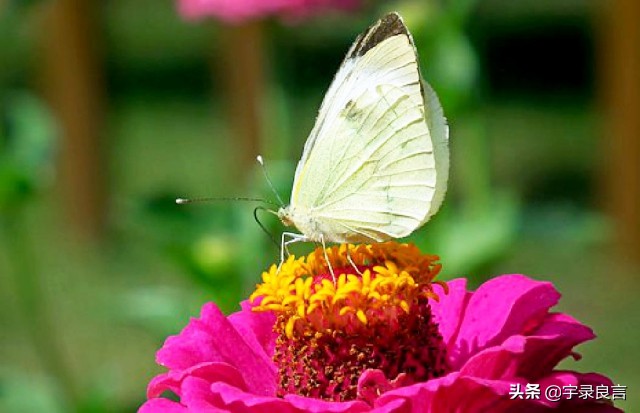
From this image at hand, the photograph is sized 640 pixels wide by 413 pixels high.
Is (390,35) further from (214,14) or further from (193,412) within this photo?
(214,14)

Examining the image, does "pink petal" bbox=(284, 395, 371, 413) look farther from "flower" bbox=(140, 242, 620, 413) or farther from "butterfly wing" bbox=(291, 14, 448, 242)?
"butterfly wing" bbox=(291, 14, 448, 242)

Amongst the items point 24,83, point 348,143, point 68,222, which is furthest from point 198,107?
point 348,143

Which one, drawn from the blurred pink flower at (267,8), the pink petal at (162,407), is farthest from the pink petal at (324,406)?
the blurred pink flower at (267,8)

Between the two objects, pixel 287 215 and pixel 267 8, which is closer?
pixel 287 215

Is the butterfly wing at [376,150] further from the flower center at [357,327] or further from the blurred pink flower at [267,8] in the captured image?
the blurred pink flower at [267,8]

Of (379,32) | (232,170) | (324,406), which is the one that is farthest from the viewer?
(232,170)

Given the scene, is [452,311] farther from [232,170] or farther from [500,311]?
[232,170]

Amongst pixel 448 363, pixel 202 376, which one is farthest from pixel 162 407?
pixel 448 363

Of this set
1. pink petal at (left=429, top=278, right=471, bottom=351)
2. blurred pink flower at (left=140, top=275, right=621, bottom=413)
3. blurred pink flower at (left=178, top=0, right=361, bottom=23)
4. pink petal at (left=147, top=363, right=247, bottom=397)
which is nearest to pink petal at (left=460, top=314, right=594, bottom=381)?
blurred pink flower at (left=140, top=275, right=621, bottom=413)
